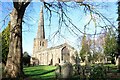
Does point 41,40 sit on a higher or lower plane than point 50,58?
higher

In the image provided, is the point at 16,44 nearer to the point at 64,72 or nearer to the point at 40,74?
the point at 64,72

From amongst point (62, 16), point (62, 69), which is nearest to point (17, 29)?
point (62, 16)

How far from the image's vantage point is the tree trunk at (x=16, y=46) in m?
14.3

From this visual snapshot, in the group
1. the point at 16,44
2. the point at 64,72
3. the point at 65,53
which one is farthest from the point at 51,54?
the point at 16,44

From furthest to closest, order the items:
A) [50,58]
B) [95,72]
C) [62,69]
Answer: [50,58] → [62,69] → [95,72]

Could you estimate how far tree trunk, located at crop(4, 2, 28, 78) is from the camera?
564 inches

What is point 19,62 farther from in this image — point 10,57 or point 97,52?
point 97,52

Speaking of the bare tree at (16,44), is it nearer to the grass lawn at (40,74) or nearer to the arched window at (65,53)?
the grass lawn at (40,74)

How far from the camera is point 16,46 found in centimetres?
1474

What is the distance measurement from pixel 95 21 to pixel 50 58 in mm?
71324

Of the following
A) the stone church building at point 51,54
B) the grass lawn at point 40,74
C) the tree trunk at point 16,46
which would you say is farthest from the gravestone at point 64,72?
the stone church building at point 51,54

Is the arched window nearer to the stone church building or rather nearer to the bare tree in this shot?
the stone church building

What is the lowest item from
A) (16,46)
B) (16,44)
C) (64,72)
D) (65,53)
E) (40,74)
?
(40,74)

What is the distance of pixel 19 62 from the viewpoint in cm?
1457
